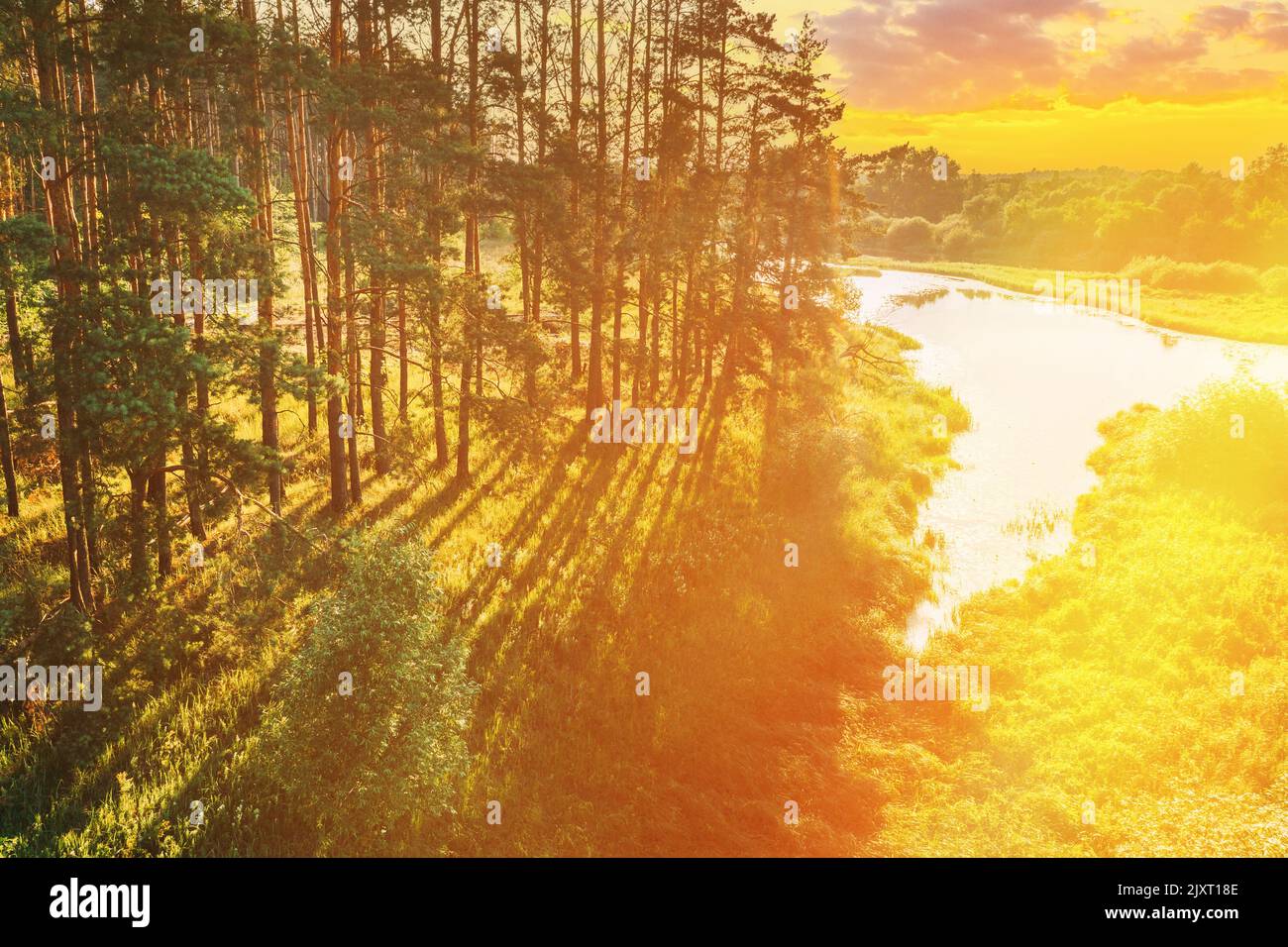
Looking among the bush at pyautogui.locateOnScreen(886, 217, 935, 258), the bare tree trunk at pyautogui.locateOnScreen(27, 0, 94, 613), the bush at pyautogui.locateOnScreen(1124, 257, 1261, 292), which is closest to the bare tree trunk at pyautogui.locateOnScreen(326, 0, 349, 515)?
the bare tree trunk at pyautogui.locateOnScreen(27, 0, 94, 613)

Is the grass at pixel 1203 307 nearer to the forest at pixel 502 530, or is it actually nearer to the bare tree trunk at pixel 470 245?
the forest at pixel 502 530

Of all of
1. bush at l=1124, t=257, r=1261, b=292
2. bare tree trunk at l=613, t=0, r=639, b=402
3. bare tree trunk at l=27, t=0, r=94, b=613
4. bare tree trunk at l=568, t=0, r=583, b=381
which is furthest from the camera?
bush at l=1124, t=257, r=1261, b=292

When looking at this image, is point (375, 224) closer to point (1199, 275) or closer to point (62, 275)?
point (62, 275)

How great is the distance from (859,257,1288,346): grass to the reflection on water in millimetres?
2264

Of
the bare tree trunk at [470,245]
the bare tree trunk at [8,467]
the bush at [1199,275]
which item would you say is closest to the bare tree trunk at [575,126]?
the bare tree trunk at [470,245]

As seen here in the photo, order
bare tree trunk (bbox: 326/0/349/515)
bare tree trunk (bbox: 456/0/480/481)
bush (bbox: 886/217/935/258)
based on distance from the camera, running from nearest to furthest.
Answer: bare tree trunk (bbox: 326/0/349/515)
bare tree trunk (bbox: 456/0/480/481)
bush (bbox: 886/217/935/258)

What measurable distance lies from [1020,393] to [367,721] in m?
38.3

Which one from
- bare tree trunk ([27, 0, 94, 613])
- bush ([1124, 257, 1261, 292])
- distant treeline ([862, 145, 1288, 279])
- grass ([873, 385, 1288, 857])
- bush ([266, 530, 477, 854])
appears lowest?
grass ([873, 385, 1288, 857])

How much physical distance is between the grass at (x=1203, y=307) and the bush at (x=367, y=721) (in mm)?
63096

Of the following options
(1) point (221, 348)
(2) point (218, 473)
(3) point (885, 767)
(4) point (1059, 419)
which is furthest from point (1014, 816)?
(4) point (1059, 419)

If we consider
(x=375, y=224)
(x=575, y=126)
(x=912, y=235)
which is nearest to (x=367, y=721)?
(x=375, y=224)

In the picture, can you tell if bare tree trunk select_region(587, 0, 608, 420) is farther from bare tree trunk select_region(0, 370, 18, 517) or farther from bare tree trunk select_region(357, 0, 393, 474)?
bare tree trunk select_region(0, 370, 18, 517)

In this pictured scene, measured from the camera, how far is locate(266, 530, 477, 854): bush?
29.1 ft
